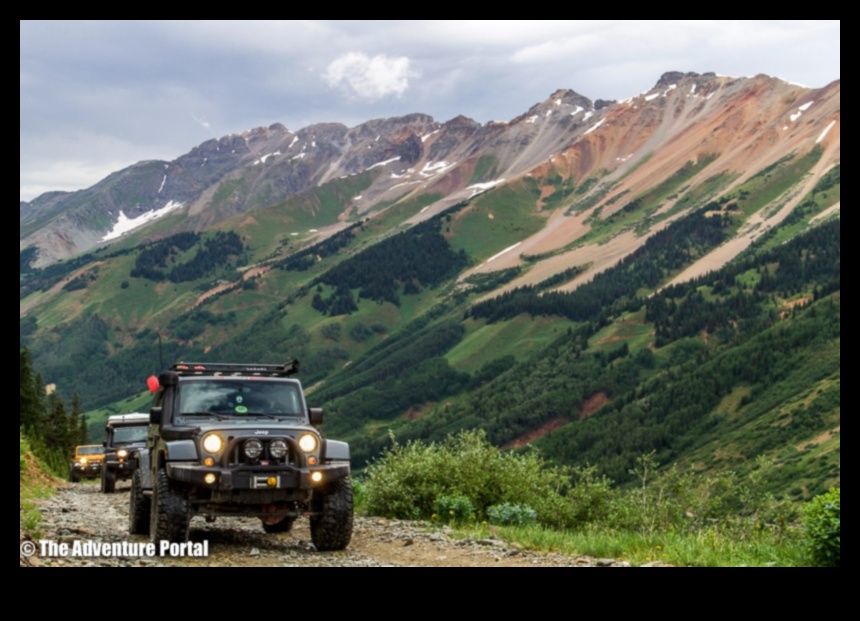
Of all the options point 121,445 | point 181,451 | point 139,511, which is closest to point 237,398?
point 181,451

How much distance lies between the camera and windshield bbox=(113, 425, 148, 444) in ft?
122

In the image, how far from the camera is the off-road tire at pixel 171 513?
14.7 metres

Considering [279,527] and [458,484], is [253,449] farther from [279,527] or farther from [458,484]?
[458,484]

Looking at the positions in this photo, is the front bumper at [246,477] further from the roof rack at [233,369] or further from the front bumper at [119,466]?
the front bumper at [119,466]

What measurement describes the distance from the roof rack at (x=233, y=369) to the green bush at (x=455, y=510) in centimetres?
500

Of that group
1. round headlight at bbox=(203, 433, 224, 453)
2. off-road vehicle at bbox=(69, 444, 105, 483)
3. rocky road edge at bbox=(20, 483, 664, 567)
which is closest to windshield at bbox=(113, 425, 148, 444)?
off-road vehicle at bbox=(69, 444, 105, 483)

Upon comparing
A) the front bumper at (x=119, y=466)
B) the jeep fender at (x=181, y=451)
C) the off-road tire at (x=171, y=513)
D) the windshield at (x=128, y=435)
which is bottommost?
the front bumper at (x=119, y=466)

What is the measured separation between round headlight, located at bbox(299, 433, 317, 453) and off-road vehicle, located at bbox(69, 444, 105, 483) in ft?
113

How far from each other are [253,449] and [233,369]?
3635 mm

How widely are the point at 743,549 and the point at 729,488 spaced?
40.9 feet

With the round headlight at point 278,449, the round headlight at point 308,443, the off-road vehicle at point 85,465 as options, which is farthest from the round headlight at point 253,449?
the off-road vehicle at point 85,465
